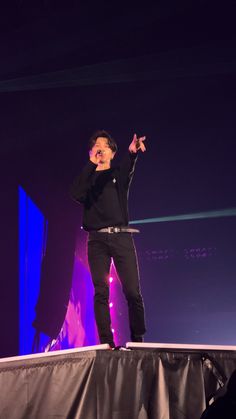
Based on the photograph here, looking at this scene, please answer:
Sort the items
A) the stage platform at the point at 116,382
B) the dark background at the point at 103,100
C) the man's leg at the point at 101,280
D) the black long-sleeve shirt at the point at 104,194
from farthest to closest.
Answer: the dark background at the point at 103,100
the black long-sleeve shirt at the point at 104,194
the man's leg at the point at 101,280
the stage platform at the point at 116,382

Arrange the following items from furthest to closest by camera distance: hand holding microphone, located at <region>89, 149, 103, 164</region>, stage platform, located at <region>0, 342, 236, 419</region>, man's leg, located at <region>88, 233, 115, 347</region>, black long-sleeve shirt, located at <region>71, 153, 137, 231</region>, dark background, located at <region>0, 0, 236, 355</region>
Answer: dark background, located at <region>0, 0, 236, 355</region> < hand holding microphone, located at <region>89, 149, 103, 164</region> < black long-sleeve shirt, located at <region>71, 153, 137, 231</region> < man's leg, located at <region>88, 233, 115, 347</region> < stage platform, located at <region>0, 342, 236, 419</region>

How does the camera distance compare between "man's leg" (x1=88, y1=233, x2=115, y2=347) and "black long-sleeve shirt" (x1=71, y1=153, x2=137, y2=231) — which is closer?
"man's leg" (x1=88, y1=233, x2=115, y2=347)

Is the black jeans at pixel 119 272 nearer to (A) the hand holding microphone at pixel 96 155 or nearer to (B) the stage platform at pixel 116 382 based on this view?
(A) the hand holding microphone at pixel 96 155

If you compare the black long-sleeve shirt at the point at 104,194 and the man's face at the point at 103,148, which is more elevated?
the man's face at the point at 103,148

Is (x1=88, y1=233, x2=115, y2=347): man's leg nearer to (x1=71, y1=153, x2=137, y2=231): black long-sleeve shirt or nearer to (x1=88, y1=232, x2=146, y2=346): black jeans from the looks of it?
(x1=88, y1=232, x2=146, y2=346): black jeans

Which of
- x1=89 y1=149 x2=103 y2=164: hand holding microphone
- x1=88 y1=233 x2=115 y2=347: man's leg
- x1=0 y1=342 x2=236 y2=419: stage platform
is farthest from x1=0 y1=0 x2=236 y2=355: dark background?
x1=0 y1=342 x2=236 y2=419: stage platform

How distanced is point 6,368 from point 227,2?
19.0 feet

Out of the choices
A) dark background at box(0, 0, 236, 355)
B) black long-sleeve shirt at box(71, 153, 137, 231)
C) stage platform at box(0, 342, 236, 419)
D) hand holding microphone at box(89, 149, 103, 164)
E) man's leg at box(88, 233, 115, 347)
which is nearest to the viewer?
stage platform at box(0, 342, 236, 419)

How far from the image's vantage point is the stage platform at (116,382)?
2.12 m

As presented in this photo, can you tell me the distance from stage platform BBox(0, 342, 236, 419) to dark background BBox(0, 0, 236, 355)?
2.88 metres

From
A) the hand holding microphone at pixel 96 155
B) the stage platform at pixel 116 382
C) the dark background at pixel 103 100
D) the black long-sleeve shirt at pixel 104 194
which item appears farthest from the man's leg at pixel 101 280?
the dark background at pixel 103 100

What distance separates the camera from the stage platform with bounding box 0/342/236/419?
6.94 ft

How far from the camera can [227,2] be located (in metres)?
6.29

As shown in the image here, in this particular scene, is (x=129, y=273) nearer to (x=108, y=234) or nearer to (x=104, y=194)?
(x=108, y=234)
